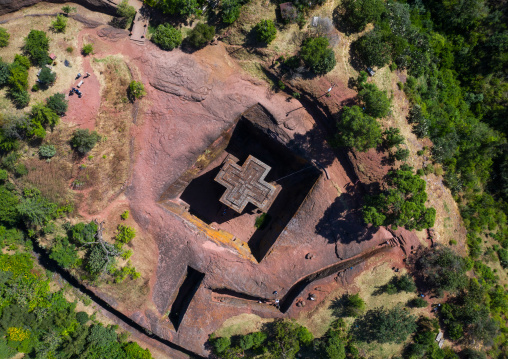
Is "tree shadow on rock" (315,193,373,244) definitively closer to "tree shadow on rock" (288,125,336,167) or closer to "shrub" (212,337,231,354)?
"tree shadow on rock" (288,125,336,167)

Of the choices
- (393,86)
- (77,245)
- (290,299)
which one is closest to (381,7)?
(393,86)

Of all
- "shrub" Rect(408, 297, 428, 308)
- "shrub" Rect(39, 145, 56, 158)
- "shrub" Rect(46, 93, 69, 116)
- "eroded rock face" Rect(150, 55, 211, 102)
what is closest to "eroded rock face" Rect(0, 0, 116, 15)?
"eroded rock face" Rect(150, 55, 211, 102)

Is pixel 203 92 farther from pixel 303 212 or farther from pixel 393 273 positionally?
pixel 393 273

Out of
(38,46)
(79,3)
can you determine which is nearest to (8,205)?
(38,46)

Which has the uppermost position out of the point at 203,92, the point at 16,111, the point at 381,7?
the point at 381,7

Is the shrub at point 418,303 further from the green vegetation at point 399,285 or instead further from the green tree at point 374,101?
the green tree at point 374,101
